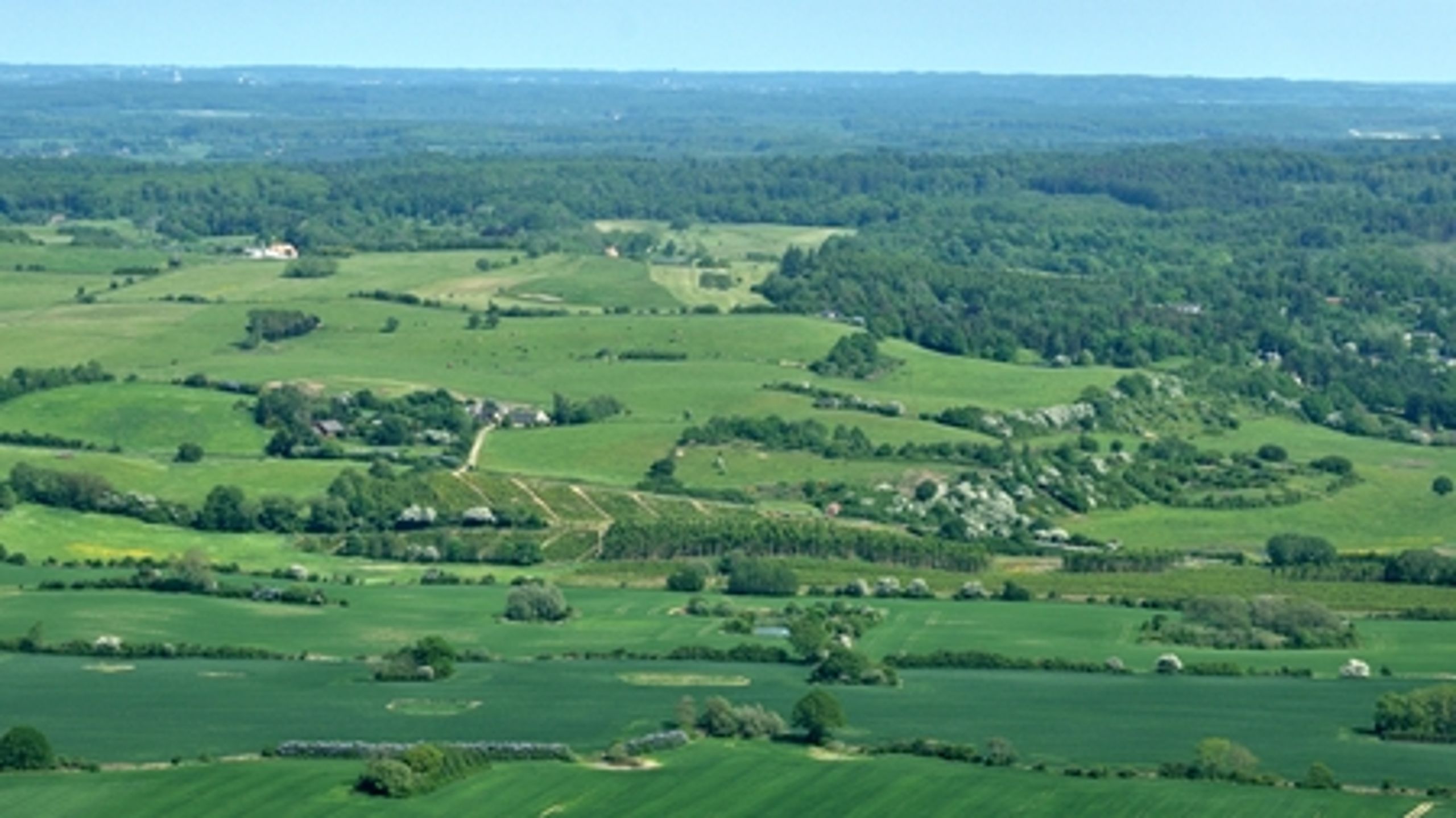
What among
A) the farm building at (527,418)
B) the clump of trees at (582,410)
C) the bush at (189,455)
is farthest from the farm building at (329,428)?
the clump of trees at (582,410)

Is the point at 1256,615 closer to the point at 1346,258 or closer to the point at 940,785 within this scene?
the point at 940,785

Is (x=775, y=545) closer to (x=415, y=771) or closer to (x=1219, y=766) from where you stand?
(x=1219, y=766)

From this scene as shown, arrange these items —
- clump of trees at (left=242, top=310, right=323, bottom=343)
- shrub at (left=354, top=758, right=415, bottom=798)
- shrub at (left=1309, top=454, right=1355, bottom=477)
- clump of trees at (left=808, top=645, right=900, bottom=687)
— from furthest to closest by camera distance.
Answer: clump of trees at (left=242, top=310, right=323, bottom=343) → shrub at (left=1309, top=454, right=1355, bottom=477) → clump of trees at (left=808, top=645, right=900, bottom=687) → shrub at (left=354, top=758, right=415, bottom=798)

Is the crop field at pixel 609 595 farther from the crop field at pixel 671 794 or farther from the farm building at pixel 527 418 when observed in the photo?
the farm building at pixel 527 418

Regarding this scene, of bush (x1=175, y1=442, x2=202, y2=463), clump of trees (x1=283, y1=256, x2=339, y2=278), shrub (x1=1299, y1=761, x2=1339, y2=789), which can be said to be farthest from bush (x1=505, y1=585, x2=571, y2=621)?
clump of trees (x1=283, y1=256, x2=339, y2=278)

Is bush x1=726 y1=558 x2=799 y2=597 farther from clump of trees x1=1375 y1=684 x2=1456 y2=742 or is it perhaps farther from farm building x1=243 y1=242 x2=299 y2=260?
farm building x1=243 y1=242 x2=299 y2=260

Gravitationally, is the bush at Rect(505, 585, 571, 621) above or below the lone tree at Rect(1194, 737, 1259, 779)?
below

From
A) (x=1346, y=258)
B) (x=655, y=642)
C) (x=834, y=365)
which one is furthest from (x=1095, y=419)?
(x=1346, y=258)
